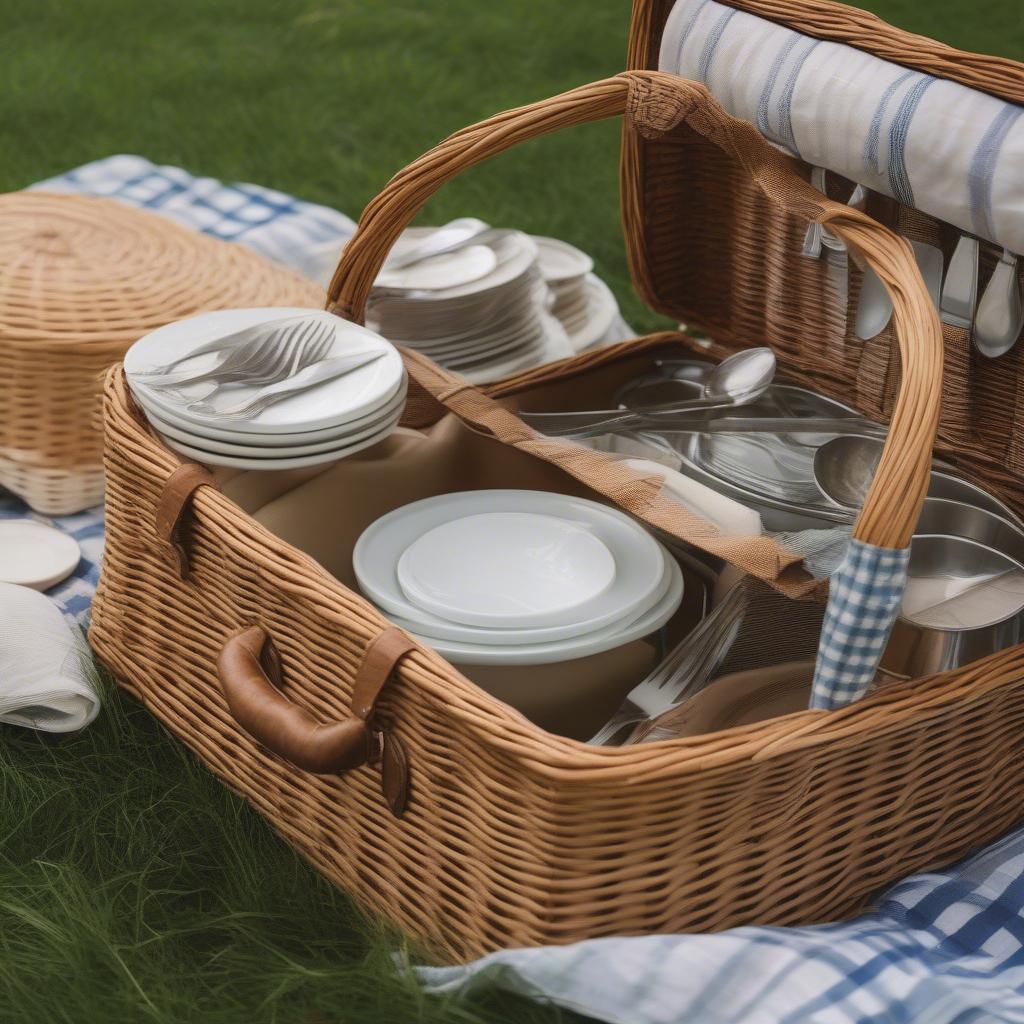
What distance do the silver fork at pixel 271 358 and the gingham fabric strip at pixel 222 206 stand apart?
94 centimetres

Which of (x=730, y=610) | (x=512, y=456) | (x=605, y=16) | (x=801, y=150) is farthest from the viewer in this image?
(x=605, y=16)

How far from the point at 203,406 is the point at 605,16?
3.02 metres

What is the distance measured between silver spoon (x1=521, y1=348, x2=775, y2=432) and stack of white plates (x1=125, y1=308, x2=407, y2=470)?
0.16 m

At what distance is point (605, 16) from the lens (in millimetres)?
3902

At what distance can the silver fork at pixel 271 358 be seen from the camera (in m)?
1.29

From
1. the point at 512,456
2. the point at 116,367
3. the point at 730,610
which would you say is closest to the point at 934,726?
the point at 730,610

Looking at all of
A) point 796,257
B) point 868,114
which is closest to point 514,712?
point 868,114

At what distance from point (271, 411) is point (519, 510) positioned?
0.83 feet

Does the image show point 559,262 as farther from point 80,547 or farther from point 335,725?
point 335,725

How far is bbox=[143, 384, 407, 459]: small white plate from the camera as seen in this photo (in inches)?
48.4

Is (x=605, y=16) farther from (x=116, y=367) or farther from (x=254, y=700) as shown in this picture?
(x=254, y=700)

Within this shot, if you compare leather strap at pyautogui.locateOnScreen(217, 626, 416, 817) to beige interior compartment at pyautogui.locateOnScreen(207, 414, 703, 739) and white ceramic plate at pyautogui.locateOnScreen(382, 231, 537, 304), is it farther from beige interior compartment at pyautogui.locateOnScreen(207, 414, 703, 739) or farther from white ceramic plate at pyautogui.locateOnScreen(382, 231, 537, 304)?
white ceramic plate at pyautogui.locateOnScreen(382, 231, 537, 304)

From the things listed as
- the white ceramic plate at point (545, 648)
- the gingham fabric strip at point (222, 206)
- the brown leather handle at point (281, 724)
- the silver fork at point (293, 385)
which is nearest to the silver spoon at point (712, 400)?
the silver fork at point (293, 385)

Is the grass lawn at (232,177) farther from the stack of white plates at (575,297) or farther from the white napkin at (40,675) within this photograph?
the stack of white plates at (575,297)
